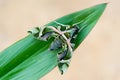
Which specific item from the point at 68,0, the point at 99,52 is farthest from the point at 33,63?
the point at 68,0

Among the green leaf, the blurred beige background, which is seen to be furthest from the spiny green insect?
the blurred beige background

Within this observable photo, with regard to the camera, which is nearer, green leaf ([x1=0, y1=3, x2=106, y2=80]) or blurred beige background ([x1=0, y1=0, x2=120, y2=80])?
green leaf ([x1=0, y1=3, x2=106, y2=80])

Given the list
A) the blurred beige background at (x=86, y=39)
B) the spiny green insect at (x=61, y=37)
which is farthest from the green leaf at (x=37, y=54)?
the blurred beige background at (x=86, y=39)

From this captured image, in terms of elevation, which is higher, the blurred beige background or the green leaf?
the green leaf

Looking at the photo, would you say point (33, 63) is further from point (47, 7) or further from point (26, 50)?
point (47, 7)

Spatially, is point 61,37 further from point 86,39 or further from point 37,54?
point 86,39

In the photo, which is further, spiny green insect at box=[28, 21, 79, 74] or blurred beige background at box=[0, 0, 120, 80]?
blurred beige background at box=[0, 0, 120, 80]

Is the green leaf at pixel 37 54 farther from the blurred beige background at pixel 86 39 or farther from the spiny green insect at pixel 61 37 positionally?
the blurred beige background at pixel 86 39

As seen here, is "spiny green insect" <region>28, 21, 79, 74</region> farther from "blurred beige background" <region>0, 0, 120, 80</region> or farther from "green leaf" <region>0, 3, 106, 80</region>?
"blurred beige background" <region>0, 0, 120, 80</region>

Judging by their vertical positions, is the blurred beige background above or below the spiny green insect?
below
